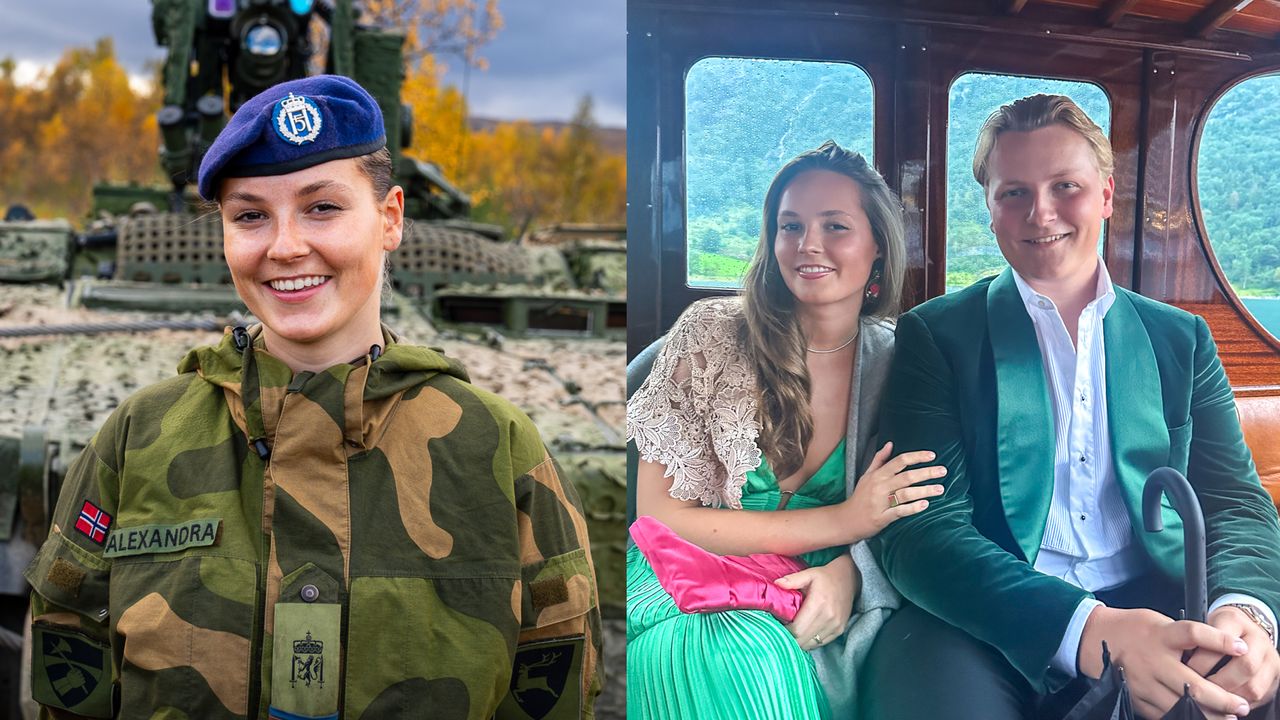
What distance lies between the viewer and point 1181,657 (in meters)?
1.70

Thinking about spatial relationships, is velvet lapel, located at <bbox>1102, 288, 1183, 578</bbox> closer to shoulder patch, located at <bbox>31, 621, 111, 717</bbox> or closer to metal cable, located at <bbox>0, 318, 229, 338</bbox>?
shoulder patch, located at <bbox>31, 621, 111, 717</bbox>

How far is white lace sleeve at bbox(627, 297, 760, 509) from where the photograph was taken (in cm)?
181

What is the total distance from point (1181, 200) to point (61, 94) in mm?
47756

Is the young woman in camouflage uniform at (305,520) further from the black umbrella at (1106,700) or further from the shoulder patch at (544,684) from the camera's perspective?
the black umbrella at (1106,700)

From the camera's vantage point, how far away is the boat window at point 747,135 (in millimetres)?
1823

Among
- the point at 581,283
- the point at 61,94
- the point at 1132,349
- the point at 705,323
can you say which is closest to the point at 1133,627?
the point at 1132,349

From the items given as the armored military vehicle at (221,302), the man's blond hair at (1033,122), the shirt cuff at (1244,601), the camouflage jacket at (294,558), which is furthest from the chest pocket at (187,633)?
the armored military vehicle at (221,302)

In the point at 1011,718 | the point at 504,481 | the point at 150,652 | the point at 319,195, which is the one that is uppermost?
the point at 319,195

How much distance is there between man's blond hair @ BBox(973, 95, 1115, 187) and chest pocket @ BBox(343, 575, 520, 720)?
1024mm

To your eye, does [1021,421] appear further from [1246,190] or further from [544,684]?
[544,684]

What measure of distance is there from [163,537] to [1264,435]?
67.7 inches

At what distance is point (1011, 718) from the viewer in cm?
173

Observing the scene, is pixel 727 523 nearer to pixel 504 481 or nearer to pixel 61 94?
pixel 504 481

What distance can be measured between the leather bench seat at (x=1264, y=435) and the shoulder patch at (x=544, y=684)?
3.72ft
